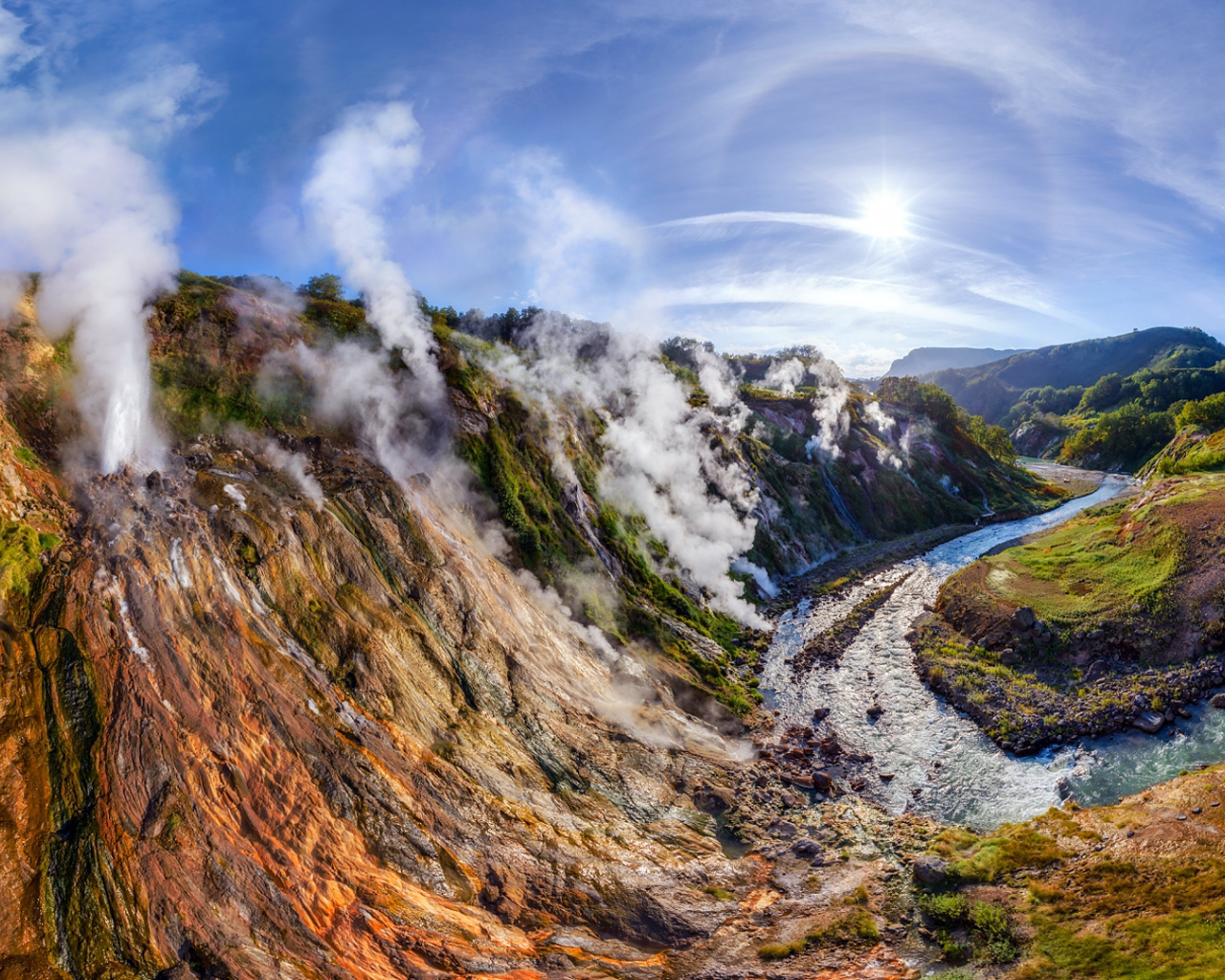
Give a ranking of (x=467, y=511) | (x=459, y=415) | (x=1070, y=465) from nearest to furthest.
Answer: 1. (x=467, y=511)
2. (x=459, y=415)
3. (x=1070, y=465)

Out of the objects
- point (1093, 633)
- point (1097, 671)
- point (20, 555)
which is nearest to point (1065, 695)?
point (1097, 671)

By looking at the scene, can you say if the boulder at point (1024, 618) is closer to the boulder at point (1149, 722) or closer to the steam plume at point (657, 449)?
the boulder at point (1149, 722)

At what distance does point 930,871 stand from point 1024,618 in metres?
21.0

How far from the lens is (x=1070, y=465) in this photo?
12256 cm

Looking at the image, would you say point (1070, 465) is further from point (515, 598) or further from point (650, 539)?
point (515, 598)

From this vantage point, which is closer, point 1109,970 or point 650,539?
point 1109,970

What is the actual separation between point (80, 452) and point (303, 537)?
6856 mm

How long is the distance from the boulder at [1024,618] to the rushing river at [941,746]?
641 centimetres

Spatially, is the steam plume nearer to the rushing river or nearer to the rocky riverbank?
the rushing river

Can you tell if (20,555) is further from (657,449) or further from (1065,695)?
(1065,695)

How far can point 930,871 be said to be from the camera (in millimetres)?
18500

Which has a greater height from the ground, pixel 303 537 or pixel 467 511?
pixel 467 511

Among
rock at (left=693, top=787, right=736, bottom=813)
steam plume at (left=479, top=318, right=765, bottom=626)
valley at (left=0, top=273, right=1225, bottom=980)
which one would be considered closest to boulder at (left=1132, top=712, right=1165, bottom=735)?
valley at (left=0, top=273, right=1225, bottom=980)

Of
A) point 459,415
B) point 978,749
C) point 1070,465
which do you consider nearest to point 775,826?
point 978,749
